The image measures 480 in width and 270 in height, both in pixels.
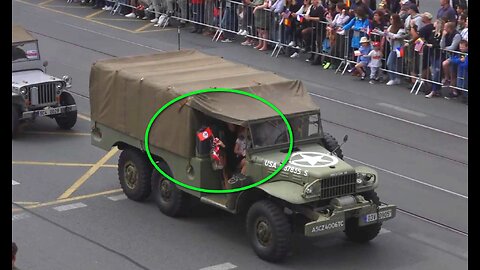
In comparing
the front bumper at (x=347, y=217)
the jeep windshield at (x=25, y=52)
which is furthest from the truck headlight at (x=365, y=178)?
the jeep windshield at (x=25, y=52)

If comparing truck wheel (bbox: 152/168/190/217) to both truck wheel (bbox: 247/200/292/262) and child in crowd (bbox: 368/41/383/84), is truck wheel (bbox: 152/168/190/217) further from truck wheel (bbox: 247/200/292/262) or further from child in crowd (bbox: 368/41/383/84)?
child in crowd (bbox: 368/41/383/84)

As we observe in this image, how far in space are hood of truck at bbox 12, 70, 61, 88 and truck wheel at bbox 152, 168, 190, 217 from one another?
530cm

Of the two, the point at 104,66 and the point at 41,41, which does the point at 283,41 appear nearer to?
the point at 41,41

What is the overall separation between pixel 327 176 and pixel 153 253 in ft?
9.56

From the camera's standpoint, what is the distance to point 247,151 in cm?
1675

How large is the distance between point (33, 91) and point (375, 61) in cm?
905

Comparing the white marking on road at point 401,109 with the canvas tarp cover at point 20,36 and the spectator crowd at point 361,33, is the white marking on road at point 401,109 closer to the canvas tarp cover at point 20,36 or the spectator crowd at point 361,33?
the spectator crowd at point 361,33

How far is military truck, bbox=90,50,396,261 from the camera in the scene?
1606cm

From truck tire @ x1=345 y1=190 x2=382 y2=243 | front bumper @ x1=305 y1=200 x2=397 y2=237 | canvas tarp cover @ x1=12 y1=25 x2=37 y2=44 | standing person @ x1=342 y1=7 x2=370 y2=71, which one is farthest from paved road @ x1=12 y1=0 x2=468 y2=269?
canvas tarp cover @ x1=12 y1=25 x2=37 y2=44

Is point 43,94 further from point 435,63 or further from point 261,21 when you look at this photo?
point 435,63

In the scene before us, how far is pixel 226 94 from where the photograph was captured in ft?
56.5

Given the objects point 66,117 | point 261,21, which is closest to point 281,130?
point 66,117
